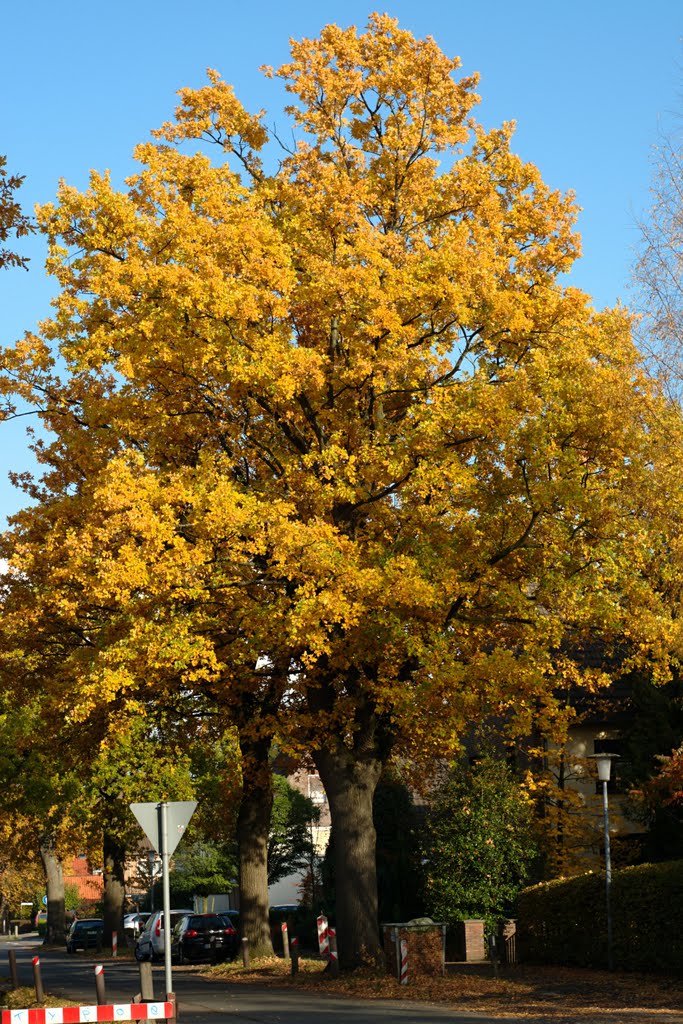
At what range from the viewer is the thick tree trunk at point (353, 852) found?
2408 cm

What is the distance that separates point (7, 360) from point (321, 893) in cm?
2819

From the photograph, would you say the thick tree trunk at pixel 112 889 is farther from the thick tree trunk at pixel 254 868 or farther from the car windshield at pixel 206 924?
the thick tree trunk at pixel 254 868

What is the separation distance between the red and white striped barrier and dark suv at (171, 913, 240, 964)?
28.7 m

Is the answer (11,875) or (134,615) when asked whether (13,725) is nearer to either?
(134,615)

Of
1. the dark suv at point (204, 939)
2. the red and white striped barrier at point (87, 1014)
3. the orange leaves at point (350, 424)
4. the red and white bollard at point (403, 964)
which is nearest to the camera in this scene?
the red and white striped barrier at point (87, 1014)

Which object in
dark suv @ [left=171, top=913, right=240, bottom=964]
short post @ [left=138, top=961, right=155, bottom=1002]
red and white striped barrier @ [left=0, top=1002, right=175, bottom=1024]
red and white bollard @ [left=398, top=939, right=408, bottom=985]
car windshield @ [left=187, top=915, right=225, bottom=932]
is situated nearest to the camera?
red and white striped barrier @ [left=0, top=1002, right=175, bottom=1024]

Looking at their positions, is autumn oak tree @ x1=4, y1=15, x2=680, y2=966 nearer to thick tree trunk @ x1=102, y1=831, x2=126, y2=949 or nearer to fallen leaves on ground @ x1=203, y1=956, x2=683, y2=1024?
fallen leaves on ground @ x1=203, y1=956, x2=683, y2=1024

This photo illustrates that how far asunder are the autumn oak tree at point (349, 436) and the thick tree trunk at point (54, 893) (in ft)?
126

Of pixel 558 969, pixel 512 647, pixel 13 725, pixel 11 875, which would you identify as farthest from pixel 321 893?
pixel 11 875

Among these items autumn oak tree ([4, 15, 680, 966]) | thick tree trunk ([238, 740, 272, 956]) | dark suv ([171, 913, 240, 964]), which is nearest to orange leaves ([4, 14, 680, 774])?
autumn oak tree ([4, 15, 680, 966])

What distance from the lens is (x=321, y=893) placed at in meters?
46.5

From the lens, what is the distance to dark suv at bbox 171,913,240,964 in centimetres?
4075

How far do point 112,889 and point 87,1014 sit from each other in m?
41.6

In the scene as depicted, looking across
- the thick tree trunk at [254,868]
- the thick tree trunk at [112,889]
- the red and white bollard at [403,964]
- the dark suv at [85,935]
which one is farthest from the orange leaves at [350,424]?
the dark suv at [85,935]
